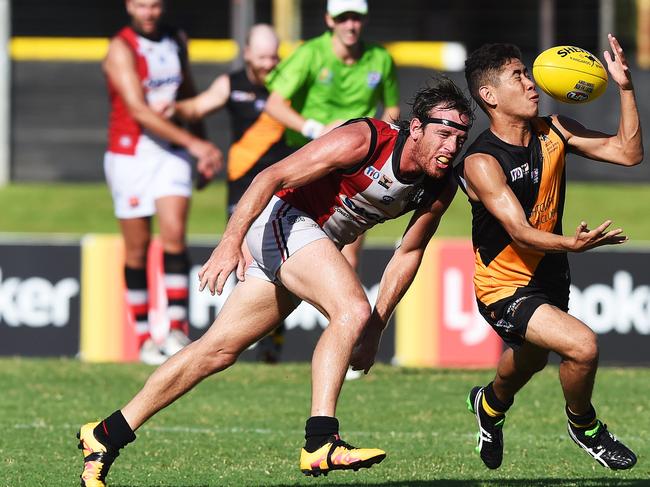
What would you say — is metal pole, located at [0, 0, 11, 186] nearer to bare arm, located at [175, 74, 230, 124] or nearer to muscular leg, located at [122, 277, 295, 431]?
bare arm, located at [175, 74, 230, 124]

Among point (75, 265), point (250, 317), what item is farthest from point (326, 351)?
point (75, 265)

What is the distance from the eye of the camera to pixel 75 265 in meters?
11.9

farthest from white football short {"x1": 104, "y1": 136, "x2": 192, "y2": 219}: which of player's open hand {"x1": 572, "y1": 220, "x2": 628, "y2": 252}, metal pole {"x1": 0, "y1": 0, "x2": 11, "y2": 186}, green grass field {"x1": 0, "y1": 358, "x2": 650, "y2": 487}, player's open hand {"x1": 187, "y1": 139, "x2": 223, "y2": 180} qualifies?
metal pole {"x1": 0, "y1": 0, "x2": 11, "y2": 186}

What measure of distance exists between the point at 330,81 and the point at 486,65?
141 inches

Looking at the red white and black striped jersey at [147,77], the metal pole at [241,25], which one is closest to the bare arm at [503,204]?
the red white and black striped jersey at [147,77]

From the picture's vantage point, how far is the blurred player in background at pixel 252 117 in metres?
11.0

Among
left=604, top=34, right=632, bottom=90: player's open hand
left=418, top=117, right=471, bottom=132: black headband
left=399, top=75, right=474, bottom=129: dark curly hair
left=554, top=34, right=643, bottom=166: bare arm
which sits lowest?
left=554, top=34, right=643, bottom=166: bare arm

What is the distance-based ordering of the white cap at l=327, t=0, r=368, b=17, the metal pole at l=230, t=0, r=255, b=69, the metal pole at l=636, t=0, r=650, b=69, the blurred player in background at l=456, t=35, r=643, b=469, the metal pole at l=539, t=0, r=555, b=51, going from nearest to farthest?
the blurred player in background at l=456, t=35, r=643, b=469 < the white cap at l=327, t=0, r=368, b=17 < the metal pole at l=230, t=0, r=255, b=69 < the metal pole at l=539, t=0, r=555, b=51 < the metal pole at l=636, t=0, r=650, b=69

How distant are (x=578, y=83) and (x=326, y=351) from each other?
176cm

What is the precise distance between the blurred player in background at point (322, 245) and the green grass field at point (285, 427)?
0.69m

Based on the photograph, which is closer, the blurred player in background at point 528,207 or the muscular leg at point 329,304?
the muscular leg at point 329,304

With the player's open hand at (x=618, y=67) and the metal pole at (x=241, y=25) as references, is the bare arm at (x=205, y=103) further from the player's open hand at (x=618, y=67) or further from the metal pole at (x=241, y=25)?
the metal pole at (x=241, y=25)

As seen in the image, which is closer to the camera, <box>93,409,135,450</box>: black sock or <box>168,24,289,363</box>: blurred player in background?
<box>93,409,135,450</box>: black sock

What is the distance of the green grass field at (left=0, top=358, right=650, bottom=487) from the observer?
7.05 m
